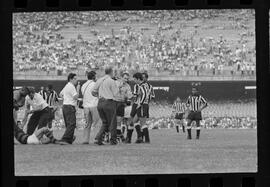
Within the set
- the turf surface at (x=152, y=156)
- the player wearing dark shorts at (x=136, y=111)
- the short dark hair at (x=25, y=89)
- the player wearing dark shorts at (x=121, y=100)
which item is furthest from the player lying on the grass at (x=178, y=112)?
the short dark hair at (x=25, y=89)

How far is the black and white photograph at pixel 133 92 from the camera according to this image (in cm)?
1253

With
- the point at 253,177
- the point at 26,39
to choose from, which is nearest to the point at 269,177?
the point at 253,177

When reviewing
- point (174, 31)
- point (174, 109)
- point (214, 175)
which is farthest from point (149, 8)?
point (214, 175)

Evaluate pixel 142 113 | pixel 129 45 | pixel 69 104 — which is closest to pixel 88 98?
pixel 69 104

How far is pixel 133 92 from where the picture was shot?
12.7 m

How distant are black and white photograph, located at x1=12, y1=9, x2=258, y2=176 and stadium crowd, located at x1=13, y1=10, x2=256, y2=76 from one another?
0.5 inches

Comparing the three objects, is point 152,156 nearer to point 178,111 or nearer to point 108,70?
point 178,111

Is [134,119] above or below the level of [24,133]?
above

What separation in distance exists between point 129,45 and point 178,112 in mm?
1023

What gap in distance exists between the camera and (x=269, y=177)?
12.5m

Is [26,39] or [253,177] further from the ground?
[26,39]

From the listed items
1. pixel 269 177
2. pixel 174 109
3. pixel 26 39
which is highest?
pixel 26 39

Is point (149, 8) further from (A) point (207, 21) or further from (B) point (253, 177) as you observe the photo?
(B) point (253, 177)

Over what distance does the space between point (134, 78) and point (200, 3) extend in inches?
47.7
